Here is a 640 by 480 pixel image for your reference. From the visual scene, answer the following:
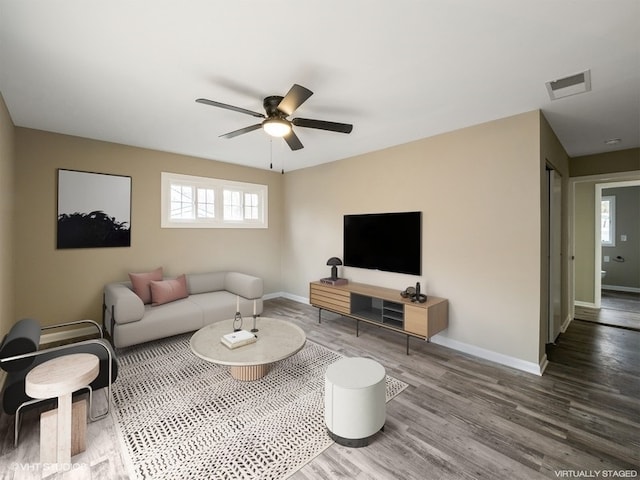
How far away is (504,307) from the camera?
3.00 metres

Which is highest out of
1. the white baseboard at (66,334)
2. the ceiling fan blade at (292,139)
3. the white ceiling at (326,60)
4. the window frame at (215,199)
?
the white ceiling at (326,60)

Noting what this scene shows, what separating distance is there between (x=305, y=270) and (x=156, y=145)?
3.20m

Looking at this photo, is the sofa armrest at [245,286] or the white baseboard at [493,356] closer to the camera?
the white baseboard at [493,356]

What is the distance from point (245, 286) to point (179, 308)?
0.99m

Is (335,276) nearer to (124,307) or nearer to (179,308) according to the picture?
(179,308)

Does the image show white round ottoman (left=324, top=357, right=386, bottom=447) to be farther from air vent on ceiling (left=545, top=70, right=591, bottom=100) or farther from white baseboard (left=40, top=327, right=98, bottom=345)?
white baseboard (left=40, top=327, right=98, bottom=345)

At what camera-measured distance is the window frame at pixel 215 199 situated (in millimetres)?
4410

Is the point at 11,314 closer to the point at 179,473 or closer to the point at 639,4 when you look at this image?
Answer: the point at 179,473

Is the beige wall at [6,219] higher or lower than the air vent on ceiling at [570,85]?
lower

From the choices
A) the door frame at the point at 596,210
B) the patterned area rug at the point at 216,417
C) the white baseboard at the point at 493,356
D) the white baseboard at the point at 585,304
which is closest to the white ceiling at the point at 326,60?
the door frame at the point at 596,210

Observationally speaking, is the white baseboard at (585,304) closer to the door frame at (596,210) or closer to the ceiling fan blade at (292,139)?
the door frame at (596,210)

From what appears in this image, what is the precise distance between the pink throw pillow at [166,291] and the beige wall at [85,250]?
61 centimetres

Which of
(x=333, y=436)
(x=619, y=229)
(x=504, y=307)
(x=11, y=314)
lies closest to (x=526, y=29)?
(x=504, y=307)

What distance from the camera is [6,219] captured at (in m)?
2.80
